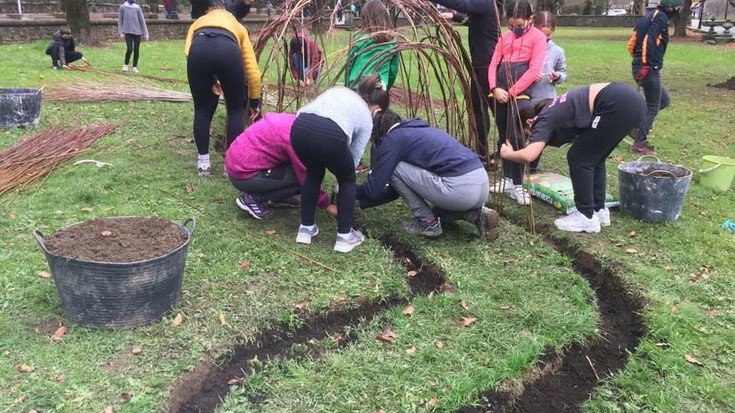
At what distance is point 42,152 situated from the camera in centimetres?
509

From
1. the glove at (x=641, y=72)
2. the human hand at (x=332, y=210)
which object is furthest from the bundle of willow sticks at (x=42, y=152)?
the glove at (x=641, y=72)

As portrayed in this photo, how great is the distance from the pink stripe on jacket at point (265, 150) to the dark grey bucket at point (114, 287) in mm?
1133

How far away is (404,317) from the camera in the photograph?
119 inches

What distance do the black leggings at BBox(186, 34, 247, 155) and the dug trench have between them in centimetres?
197

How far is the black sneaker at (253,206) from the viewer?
408cm

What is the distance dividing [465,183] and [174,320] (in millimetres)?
1928

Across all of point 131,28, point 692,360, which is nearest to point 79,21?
point 131,28

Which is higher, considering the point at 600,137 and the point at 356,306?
the point at 600,137

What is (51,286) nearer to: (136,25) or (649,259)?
(649,259)

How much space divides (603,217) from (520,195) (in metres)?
0.70

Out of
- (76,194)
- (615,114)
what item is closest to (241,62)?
(76,194)

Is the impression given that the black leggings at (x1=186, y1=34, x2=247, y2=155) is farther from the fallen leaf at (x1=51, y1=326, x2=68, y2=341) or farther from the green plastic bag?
the green plastic bag

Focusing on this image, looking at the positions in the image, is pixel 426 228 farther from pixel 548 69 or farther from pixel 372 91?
pixel 548 69

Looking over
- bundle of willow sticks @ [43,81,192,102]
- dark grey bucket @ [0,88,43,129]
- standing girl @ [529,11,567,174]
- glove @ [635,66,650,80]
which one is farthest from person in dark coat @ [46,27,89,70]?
glove @ [635,66,650,80]
